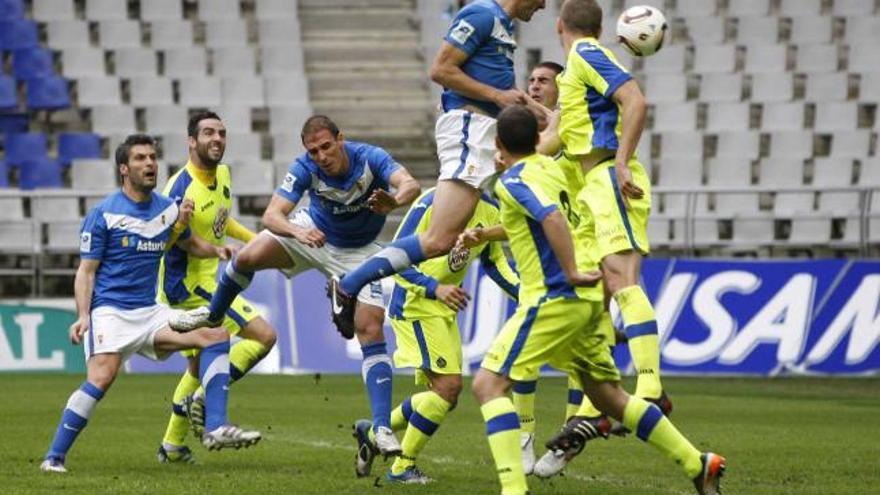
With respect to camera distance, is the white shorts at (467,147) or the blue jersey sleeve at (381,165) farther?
the blue jersey sleeve at (381,165)

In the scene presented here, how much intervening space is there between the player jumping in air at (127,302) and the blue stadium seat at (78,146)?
13151 mm

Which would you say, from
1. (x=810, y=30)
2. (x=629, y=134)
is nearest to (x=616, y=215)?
(x=629, y=134)

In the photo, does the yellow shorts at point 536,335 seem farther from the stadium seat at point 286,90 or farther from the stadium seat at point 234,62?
the stadium seat at point 234,62

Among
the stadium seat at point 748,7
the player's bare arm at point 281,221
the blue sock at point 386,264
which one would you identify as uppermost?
the stadium seat at point 748,7

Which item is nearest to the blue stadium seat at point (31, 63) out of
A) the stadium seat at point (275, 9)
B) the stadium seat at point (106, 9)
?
the stadium seat at point (106, 9)

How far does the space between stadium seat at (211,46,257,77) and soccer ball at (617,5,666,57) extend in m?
15.3

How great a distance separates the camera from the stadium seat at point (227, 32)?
87.9ft

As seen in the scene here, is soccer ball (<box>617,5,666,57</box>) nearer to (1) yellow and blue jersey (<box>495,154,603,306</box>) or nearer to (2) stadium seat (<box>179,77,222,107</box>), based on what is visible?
(1) yellow and blue jersey (<box>495,154,603,306</box>)

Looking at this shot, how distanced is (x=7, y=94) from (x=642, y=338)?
53.1 ft

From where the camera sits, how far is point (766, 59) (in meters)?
26.5

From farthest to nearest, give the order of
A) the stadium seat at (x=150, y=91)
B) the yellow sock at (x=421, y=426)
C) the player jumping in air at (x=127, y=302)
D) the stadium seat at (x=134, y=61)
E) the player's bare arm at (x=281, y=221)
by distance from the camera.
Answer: the stadium seat at (x=134, y=61)
the stadium seat at (x=150, y=91)
the player jumping in air at (x=127, y=302)
the player's bare arm at (x=281, y=221)
the yellow sock at (x=421, y=426)

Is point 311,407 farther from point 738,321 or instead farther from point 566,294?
point 566,294

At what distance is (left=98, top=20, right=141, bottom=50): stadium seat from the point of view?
26250 millimetres

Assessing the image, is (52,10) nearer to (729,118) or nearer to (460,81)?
(729,118)
